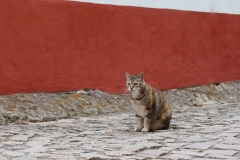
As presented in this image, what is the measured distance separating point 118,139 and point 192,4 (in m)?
5.47

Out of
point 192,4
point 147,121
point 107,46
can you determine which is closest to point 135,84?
point 147,121

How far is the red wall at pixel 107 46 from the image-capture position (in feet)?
24.7

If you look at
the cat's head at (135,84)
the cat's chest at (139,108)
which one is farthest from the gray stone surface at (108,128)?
the cat's head at (135,84)

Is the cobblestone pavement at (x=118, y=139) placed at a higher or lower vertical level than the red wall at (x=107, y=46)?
lower

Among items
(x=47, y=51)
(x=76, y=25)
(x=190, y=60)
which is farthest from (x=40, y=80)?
(x=190, y=60)

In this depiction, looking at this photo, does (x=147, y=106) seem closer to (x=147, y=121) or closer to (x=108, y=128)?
(x=147, y=121)

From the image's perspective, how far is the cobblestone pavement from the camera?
4.34 m

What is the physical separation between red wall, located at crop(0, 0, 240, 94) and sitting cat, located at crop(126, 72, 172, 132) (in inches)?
87.1

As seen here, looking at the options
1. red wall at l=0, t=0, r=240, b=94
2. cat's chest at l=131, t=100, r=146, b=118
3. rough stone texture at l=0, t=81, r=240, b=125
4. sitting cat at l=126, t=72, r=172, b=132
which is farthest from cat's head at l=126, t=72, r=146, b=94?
red wall at l=0, t=0, r=240, b=94

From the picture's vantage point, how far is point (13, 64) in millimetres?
7430

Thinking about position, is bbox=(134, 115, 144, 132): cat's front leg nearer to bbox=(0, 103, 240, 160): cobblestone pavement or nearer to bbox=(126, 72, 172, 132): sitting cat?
bbox=(126, 72, 172, 132): sitting cat

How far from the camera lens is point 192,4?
10.1 m

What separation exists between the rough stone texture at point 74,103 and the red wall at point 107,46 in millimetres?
165

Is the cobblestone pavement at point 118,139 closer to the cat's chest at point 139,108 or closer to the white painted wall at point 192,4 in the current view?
the cat's chest at point 139,108
